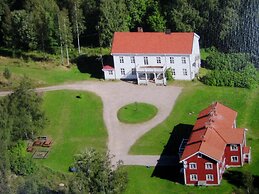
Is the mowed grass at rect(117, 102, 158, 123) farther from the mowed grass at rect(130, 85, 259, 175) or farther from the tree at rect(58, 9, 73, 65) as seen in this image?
the tree at rect(58, 9, 73, 65)

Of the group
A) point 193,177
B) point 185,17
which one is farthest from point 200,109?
point 185,17

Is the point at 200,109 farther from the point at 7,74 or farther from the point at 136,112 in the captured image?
the point at 7,74

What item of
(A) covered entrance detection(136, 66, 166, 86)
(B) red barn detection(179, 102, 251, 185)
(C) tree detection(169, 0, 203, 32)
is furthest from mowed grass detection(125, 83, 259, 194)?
(C) tree detection(169, 0, 203, 32)

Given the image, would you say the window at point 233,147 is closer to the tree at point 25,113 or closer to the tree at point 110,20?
the tree at point 25,113

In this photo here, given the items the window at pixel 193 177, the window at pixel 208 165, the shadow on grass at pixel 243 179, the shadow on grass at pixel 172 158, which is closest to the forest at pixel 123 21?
the shadow on grass at pixel 172 158

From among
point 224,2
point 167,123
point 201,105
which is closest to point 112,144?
point 167,123

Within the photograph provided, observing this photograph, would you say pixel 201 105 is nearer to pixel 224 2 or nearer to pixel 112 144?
pixel 112 144
